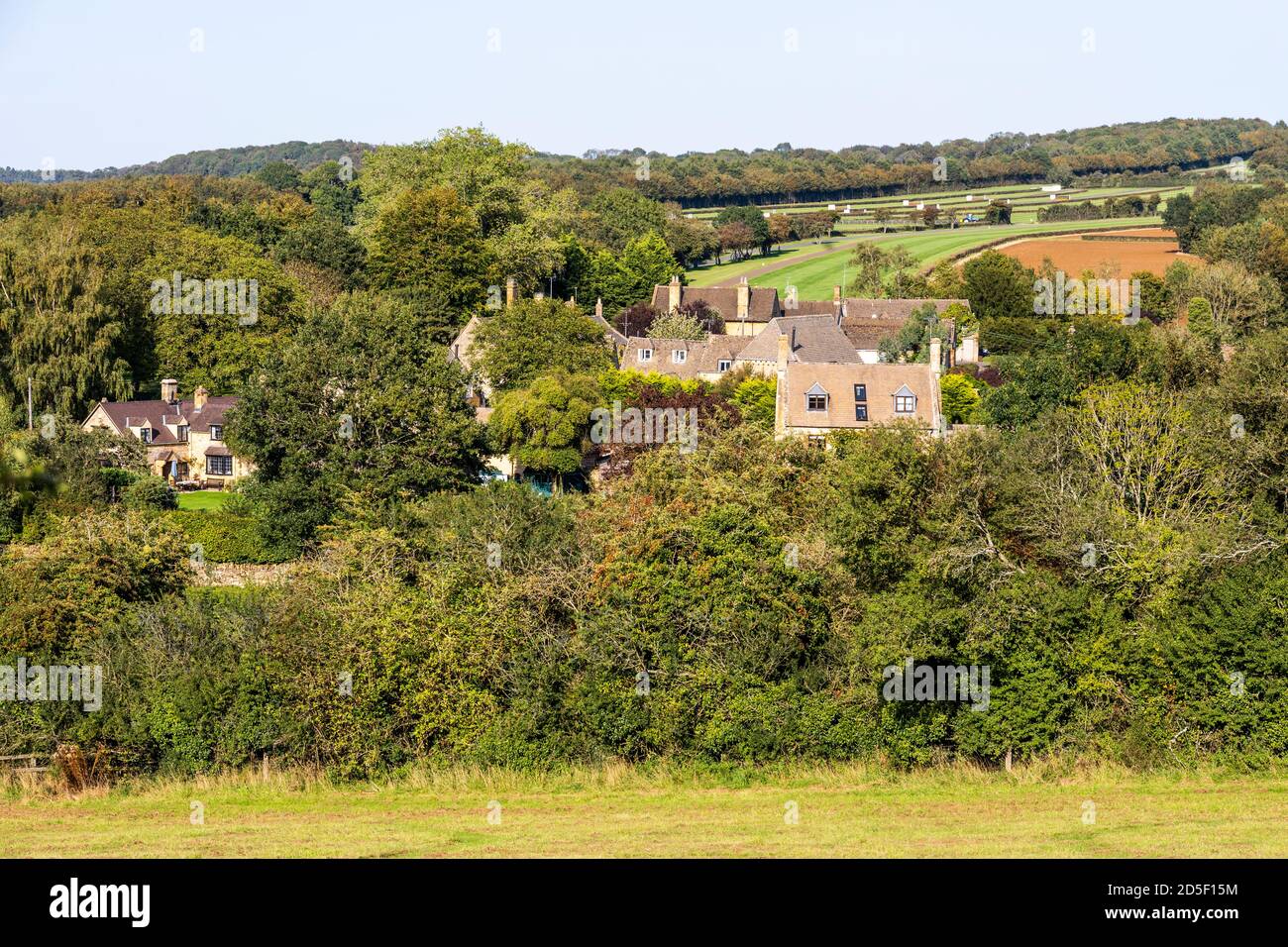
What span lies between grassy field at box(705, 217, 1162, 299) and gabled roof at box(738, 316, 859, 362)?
4186cm

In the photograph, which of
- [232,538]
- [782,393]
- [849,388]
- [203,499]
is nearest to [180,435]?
[203,499]

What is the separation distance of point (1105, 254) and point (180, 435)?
8140cm

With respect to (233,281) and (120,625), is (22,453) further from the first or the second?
(233,281)

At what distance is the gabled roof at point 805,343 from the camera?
7012cm

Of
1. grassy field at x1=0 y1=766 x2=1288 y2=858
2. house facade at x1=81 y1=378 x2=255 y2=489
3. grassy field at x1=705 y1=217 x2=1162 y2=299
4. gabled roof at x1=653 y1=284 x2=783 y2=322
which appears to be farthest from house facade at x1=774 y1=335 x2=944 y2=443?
grassy field at x1=705 y1=217 x2=1162 y2=299

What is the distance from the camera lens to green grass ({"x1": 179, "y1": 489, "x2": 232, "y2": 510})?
57.8 metres

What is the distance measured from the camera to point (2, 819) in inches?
967

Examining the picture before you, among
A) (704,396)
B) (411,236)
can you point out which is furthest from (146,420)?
(704,396)

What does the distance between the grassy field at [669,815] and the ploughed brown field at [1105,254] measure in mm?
83225

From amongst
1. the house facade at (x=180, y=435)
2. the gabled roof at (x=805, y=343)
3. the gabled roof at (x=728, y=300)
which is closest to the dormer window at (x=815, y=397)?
the gabled roof at (x=805, y=343)

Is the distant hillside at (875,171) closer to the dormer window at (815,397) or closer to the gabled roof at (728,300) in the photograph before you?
the gabled roof at (728,300)

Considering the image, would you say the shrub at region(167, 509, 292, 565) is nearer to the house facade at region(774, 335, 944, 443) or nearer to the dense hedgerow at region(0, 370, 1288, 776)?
the dense hedgerow at region(0, 370, 1288, 776)

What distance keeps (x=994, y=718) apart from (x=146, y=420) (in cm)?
4946

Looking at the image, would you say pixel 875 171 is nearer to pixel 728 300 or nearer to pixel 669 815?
pixel 728 300
